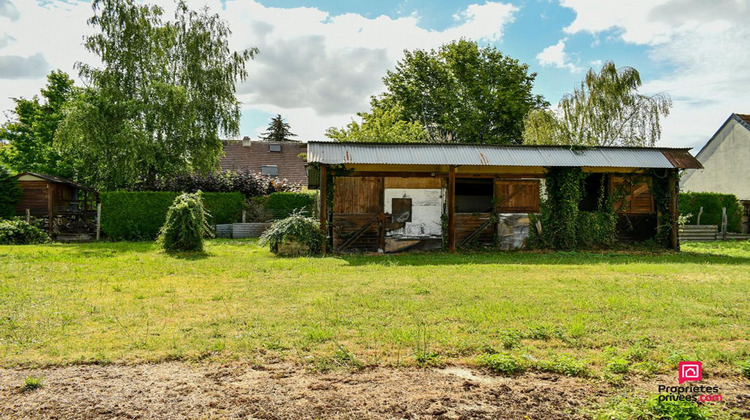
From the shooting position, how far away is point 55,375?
3799 millimetres

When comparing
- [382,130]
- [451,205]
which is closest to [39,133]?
[382,130]

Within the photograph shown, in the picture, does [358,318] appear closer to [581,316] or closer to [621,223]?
[581,316]

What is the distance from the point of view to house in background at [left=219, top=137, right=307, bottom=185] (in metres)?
34.8

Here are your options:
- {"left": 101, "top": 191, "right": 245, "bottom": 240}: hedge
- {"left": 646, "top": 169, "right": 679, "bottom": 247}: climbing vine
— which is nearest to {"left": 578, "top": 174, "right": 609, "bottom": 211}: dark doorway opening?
{"left": 646, "top": 169, "right": 679, "bottom": 247}: climbing vine

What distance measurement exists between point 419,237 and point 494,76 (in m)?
23.3

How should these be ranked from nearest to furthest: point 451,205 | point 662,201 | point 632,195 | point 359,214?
1. point 451,205
2. point 359,214
3. point 662,201
4. point 632,195

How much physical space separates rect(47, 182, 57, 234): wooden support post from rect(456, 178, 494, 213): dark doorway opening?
16.8 metres

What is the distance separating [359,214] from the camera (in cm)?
1383

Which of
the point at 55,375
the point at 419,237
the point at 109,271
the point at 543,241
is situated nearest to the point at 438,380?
the point at 55,375

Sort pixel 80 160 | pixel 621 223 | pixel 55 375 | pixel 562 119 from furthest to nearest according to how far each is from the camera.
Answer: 1. pixel 562 119
2. pixel 80 160
3. pixel 621 223
4. pixel 55 375

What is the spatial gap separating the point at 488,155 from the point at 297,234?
610cm

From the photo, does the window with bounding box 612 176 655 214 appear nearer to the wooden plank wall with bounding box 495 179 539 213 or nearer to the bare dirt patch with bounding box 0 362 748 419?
the wooden plank wall with bounding box 495 179 539 213

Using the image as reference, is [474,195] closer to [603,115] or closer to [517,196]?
[517,196]

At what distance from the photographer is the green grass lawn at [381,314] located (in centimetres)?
426
